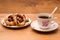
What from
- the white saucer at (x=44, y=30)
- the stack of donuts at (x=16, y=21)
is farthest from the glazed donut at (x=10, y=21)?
the white saucer at (x=44, y=30)

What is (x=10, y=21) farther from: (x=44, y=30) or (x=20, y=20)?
(x=44, y=30)

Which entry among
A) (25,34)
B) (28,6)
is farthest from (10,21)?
(28,6)

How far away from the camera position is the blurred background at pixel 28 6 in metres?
2.27

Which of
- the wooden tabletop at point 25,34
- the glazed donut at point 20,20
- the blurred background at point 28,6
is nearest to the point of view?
the wooden tabletop at point 25,34

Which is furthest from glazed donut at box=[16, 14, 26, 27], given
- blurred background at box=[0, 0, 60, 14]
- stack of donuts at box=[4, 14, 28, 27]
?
blurred background at box=[0, 0, 60, 14]

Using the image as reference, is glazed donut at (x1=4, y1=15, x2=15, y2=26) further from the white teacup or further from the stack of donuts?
the white teacup

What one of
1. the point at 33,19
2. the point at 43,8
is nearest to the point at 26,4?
the point at 43,8

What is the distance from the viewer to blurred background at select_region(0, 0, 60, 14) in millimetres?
2268

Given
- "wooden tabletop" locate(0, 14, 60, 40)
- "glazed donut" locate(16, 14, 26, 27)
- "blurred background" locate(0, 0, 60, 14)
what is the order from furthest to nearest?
"blurred background" locate(0, 0, 60, 14) < "glazed donut" locate(16, 14, 26, 27) < "wooden tabletop" locate(0, 14, 60, 40)

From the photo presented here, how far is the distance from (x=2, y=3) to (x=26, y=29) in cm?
156

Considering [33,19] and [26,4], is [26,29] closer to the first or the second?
[33,19]

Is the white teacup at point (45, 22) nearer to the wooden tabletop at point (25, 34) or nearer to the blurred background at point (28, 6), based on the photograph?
the wooden tabletop at point (25, 34)

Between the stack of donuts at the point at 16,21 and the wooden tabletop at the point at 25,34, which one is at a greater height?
the stack of donuts at the point at 16,21

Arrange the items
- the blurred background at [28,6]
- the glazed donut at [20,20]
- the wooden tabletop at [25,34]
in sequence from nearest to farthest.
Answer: the wooden tabletop at [25,34] < the glazed donut at [20,20] < the blurred background at [28,6]
